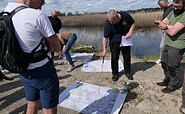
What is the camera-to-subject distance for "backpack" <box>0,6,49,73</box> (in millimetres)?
1944

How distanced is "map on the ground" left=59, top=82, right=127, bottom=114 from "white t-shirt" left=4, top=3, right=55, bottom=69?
6.21 feet

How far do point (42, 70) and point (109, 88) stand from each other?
242 cm

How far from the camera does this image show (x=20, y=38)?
1.99 m

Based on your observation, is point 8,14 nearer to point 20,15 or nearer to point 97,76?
point 20,15

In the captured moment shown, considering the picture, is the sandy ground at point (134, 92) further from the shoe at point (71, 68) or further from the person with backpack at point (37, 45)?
the person with backpack at point (37, 45)

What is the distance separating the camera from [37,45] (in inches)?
81.1

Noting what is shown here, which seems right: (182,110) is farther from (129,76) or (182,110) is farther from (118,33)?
(118,33)

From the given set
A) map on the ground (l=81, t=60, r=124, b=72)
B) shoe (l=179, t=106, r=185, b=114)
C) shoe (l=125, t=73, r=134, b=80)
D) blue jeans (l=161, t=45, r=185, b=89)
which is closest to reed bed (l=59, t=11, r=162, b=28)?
map on the ground (l=81, t=60, r=124, b=72)

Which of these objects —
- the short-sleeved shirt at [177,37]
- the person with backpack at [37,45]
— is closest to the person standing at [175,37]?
the short-sleeved shirt at [177,37]

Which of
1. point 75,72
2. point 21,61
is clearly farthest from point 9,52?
point 75,72

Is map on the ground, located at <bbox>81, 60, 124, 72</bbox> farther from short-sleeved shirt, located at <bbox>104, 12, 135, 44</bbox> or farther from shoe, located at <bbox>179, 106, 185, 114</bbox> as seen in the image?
shoe, located at <bbox>179, 106, 185, 114</bbox>

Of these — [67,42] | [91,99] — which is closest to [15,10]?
[91,99]

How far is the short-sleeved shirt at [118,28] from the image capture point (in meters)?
4.67

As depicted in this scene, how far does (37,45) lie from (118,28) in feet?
9.55
